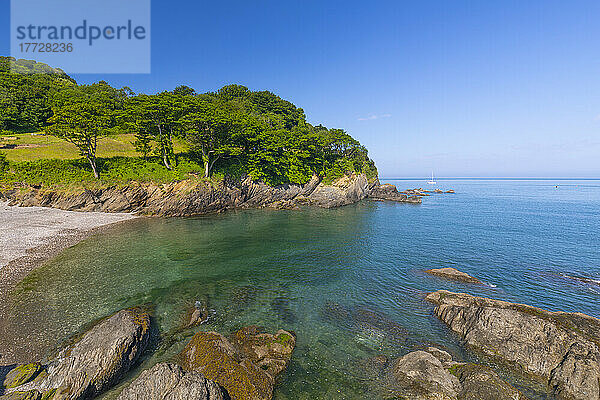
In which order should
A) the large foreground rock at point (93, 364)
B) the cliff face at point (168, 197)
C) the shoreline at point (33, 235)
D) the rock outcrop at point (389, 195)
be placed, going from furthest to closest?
the rock outcrop at point (389, 195) → the cliff face at point (168, 197) → the shoreline at point (33, 235) → the large foreground rock at point (93, 364)

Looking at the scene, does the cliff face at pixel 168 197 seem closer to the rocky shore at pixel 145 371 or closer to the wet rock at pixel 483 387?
the rocky shore at pixel 145 371

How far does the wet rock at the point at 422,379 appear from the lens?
9.92 metres

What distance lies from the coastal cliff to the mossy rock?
117ft

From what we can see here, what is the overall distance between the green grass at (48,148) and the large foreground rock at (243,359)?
180 feet

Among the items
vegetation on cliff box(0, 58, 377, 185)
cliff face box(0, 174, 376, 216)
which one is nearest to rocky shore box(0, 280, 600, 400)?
cliff face box(0, 174, 376, 216)

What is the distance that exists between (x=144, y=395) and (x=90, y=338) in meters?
4.99

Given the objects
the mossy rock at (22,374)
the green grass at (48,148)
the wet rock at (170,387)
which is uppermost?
the green grass at (48,148)

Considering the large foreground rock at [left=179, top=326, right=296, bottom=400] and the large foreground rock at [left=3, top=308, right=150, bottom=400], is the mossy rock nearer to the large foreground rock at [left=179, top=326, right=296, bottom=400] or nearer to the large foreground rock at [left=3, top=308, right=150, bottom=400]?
the large foreground rock at [left=3, top=308, right=150, bottom=400]

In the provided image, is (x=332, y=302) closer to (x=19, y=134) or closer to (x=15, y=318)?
(x=15, y=318)

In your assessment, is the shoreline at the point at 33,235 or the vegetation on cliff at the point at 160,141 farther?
the vegetation on cliff at the point at 160,141

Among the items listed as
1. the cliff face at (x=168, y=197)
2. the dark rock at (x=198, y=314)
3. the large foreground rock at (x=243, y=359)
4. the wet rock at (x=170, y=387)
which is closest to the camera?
the wet rock at (x=170, y=387)

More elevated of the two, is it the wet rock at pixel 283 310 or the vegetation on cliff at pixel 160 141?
the vegetation on cliff at pixel 160 141

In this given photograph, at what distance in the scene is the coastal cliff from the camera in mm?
38438

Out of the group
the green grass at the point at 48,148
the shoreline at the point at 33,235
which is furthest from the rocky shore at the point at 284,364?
the green grass at the point at 48,148
